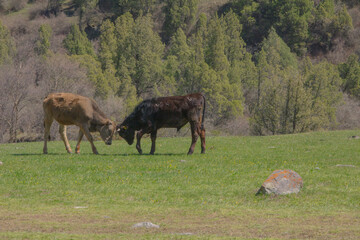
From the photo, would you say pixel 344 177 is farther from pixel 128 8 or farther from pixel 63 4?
pixel 63 4

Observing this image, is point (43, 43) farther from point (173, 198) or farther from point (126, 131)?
point (173, 198)

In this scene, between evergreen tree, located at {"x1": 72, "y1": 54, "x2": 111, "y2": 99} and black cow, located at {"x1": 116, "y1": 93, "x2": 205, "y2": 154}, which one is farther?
evergreen tree, located at {"x1": 72, "y1": 54, "x2": 111, "y2": 99}

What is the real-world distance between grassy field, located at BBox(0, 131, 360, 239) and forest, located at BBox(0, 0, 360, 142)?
132 feet

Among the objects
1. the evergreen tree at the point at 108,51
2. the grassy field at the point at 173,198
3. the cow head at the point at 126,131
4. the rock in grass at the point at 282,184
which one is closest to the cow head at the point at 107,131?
the cow head at the point at 126,131

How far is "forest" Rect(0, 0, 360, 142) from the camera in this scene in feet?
212

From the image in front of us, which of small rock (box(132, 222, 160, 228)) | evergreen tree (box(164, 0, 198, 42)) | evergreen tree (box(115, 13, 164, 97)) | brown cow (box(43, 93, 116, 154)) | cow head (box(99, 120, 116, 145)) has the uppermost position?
evergreen tree (box(164, 0, 198, 42))

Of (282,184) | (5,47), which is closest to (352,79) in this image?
(5,47)

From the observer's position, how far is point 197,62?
85000 mm

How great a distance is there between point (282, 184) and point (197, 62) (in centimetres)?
6965

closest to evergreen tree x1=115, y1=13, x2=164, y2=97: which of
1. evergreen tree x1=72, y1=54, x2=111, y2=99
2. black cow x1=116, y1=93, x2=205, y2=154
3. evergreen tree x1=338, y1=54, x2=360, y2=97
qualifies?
evergreen tree x1=72, y1=54, x2=111, y2=99

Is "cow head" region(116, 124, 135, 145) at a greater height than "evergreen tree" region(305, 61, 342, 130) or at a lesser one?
lesser

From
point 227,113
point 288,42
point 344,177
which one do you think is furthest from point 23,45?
point 344,177

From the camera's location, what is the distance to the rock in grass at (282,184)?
52.4 ft

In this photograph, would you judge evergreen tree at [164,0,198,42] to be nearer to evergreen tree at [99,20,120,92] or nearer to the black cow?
evergreen tree at [99,20,120,92]
